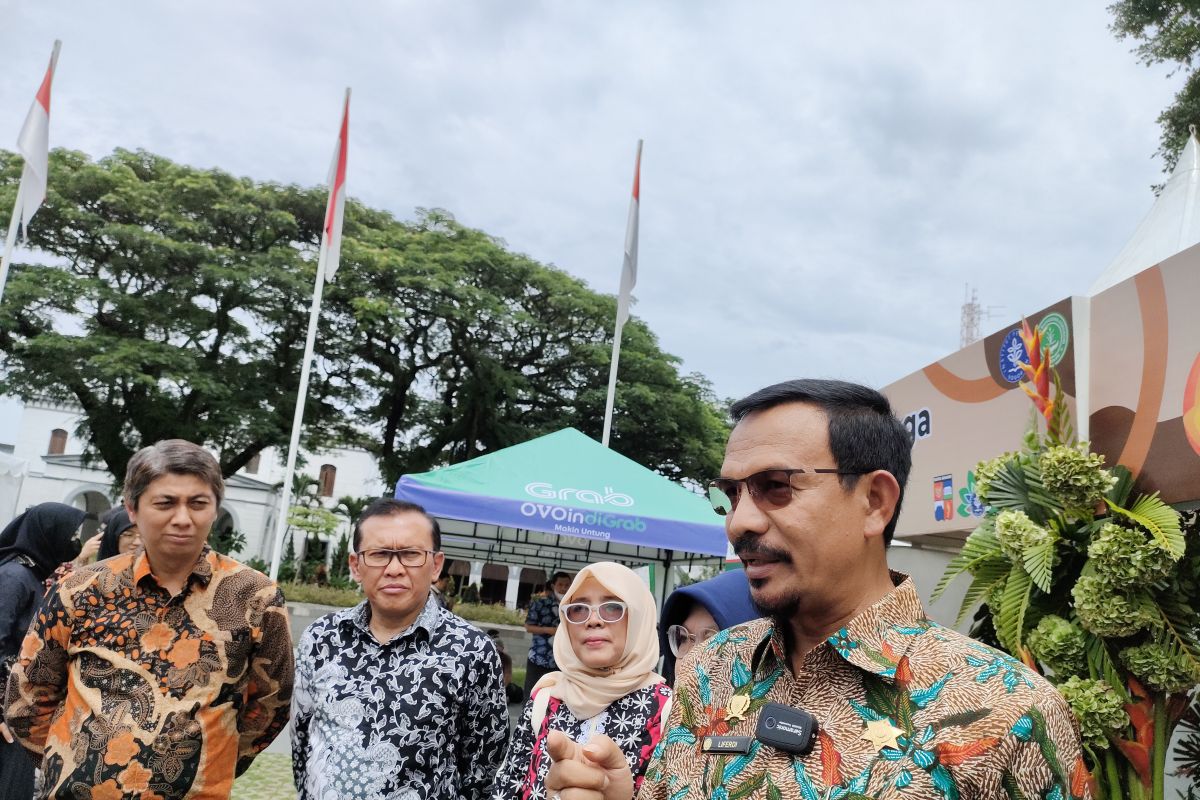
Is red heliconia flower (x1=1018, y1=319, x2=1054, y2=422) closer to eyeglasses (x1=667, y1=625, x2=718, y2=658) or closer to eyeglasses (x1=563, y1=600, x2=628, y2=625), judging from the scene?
eyeglasses (x1=667, y1=625, x2=718, y2=658)

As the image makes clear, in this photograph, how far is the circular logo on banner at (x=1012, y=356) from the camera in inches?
157

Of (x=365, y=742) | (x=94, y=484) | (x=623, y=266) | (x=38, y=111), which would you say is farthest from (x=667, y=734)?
(x=94, y=484)

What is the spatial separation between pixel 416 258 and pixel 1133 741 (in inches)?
807

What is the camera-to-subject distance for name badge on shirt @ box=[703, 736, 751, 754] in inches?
48.9

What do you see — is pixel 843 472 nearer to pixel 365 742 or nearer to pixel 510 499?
pixel 365 742

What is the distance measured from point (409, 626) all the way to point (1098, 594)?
229 cm

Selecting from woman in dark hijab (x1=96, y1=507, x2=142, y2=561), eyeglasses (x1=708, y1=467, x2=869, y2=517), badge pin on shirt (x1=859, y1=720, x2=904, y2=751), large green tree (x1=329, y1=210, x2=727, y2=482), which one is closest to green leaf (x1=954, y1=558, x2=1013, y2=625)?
eyeglasses (x1=708, y1=467, x2=869, y2=517)

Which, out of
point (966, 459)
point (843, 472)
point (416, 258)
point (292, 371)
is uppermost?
point (416, 258)

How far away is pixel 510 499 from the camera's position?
6320 mm

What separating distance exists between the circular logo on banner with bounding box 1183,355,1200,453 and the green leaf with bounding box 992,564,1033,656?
0.72 metres

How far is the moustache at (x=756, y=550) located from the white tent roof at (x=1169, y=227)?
12.7 ft

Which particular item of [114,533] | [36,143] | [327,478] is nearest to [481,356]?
[36,143]

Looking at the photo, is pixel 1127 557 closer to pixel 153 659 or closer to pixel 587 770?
pixel 587 770

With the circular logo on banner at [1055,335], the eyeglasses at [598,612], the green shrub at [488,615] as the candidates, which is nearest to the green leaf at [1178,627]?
the circular logo on banner at [1055,335]
